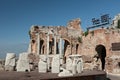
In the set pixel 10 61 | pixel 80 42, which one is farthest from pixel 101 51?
pixel 10 61

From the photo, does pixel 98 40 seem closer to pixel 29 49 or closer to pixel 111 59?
pixel 111 59

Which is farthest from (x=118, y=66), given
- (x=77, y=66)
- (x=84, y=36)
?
(x=77, y=66)

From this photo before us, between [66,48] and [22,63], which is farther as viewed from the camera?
[66,48]

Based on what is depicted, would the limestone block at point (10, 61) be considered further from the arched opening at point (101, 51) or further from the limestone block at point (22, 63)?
the arched opening at point (101, 51)

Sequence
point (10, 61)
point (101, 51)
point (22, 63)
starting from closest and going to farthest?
point (22, 63) → point (10, 61) → point (101, 51)

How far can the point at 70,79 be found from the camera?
10.8m

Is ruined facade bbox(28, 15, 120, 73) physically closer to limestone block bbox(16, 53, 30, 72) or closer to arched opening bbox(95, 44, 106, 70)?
arched opening bbox(95, 44, 106, 70)

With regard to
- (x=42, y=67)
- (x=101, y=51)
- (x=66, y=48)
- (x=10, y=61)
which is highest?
(x=66, y=48)

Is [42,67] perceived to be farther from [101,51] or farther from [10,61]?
[101,51]

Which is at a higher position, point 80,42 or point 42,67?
point 80,42

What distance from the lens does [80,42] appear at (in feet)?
129

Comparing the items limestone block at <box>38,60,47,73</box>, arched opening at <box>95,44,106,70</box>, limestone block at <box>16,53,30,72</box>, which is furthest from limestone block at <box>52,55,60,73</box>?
arched opening at <box>95,44,106,70</box>

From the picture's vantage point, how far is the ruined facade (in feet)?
99.8

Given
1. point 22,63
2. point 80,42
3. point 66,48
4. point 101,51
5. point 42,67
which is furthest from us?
point 66,48
